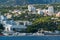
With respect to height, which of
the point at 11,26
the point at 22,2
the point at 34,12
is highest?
the point at 22,2

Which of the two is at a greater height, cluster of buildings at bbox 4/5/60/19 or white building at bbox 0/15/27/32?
cluster of buildings at bbox 4/5/60/19

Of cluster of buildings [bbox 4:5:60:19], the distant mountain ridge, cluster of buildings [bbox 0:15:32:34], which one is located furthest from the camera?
the distant mountain ridge

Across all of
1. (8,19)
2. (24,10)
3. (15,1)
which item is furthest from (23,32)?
(15,1)

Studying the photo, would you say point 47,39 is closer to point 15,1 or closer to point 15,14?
point 15,14

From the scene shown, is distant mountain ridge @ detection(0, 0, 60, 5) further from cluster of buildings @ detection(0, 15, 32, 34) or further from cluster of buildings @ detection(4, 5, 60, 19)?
cluster of buildings @ detection(0, 15, 32, 34)

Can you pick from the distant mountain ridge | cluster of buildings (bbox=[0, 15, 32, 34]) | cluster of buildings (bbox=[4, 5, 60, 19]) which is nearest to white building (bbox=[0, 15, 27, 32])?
cluster of buildings (bbox=[0, 15, 32, 34])

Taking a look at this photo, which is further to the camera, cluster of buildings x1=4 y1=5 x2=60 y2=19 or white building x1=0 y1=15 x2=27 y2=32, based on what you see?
cluster of buildings x1=4 y1=5 x2=60 y2=19

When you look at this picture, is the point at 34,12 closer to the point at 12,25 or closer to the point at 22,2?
the point at 12,25

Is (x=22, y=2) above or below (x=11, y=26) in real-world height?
above

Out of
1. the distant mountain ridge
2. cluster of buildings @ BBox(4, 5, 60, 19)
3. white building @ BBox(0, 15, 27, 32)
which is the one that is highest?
the distant mountain ridge

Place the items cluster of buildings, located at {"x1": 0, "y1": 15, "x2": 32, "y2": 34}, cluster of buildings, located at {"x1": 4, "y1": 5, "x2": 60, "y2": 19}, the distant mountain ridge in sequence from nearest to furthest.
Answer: cluster of buildings, located at {"x1": 0, "y1": 15, "x2": 32, "y2": 34} → cluster of buildings, located at {"x1": 4, "y1": 5, "x2": 60, "y2": 19} → the distant mountain ridge

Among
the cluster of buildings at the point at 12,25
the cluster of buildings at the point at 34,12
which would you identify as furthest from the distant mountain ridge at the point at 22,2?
the cluster of buildings at the point at 12,25

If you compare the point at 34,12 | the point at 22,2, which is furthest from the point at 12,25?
the point at 22,2
